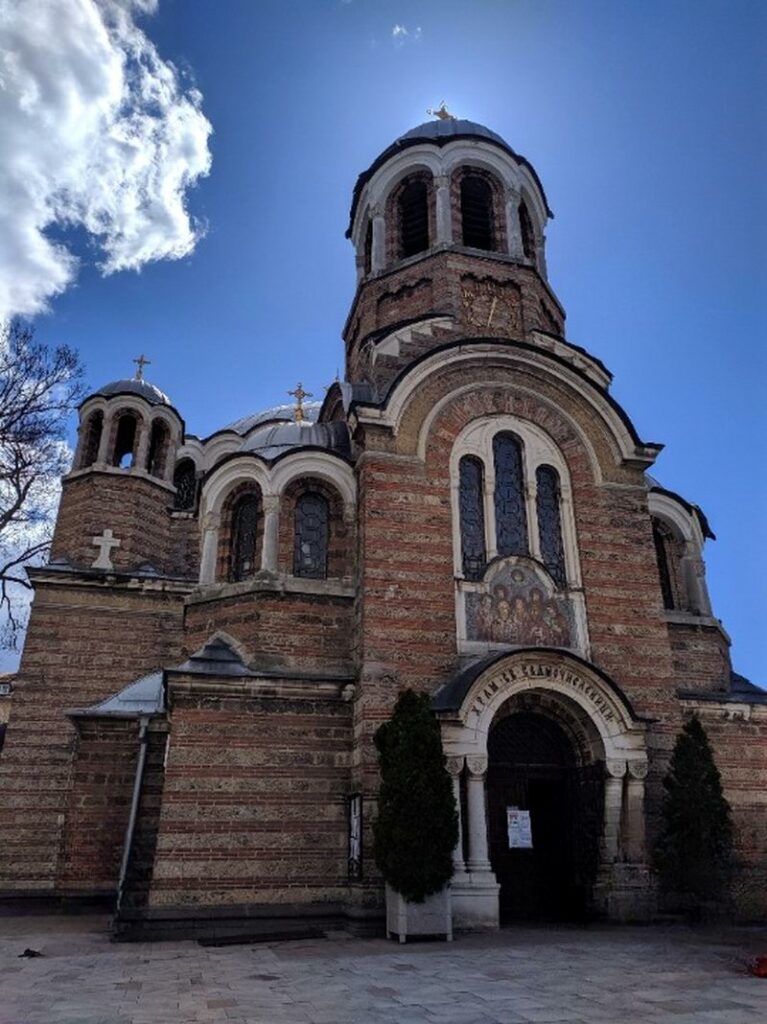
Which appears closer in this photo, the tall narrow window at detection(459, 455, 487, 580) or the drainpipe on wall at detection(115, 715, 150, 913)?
the drainpipe on wall at detection(115, 715, 150, 913)

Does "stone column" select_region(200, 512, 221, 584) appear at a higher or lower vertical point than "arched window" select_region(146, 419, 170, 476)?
lower

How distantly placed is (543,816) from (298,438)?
27.2ft

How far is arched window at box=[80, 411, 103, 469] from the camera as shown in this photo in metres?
19.8

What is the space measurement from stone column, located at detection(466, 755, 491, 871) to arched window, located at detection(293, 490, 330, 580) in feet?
14.2

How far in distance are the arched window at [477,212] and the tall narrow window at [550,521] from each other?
672 cm

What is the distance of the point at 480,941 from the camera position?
10.2 m

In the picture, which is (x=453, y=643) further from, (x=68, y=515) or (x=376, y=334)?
(x=68, y=515)

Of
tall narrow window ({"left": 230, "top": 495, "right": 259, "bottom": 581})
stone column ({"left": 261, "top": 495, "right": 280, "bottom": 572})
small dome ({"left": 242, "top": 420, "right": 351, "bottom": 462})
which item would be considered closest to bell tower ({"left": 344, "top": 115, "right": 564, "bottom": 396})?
small dome ({"left": 242, "top": 420, "right": 351, "bottom": 462})

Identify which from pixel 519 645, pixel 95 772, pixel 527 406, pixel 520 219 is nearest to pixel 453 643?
pixel 519 645

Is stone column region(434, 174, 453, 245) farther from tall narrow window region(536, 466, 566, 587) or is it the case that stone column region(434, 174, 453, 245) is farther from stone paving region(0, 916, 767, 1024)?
stone paving region(0, 916, 767, 1024)

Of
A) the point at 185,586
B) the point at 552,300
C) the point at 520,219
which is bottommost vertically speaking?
the point at 185,586

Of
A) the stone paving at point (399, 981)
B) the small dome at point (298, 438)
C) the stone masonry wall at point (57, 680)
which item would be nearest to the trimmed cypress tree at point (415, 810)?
the stone paving at point (399, 981)

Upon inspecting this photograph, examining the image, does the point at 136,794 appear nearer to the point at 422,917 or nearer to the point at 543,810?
the point at 422,917

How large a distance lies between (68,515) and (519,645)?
11569 millimetres
